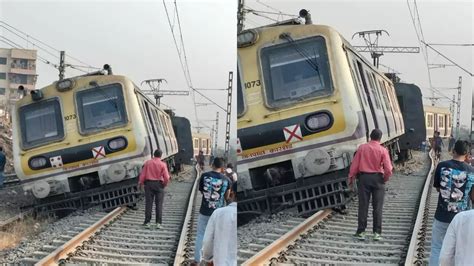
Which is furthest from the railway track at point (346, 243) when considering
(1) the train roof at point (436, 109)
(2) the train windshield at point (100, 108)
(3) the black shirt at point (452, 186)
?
(2) the train windshield at point (100, 108)

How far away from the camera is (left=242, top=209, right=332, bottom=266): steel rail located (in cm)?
273

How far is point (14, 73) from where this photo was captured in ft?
16.5

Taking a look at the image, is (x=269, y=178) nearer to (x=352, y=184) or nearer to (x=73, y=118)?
(x=352, y=184)

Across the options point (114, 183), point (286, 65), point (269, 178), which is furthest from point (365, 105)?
point (114, 183)

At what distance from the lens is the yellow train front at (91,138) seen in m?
3.85

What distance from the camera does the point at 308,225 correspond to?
3.59m

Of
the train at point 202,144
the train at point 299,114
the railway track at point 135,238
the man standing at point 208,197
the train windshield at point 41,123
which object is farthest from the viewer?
the train windshield at point 41,123

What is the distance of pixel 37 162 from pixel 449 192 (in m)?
3.76

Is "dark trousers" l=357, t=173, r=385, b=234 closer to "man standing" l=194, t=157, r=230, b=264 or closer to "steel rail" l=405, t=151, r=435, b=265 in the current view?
"steel rail" l=405, t=151, r=435, b=265

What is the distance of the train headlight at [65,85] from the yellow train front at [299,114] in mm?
1873

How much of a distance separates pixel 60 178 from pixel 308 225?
2.28 meters

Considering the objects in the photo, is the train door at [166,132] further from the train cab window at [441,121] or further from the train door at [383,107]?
the train door at [383,107]

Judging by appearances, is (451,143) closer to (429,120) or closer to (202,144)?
(429,120)

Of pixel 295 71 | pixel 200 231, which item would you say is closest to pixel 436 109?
pixel 295 71
